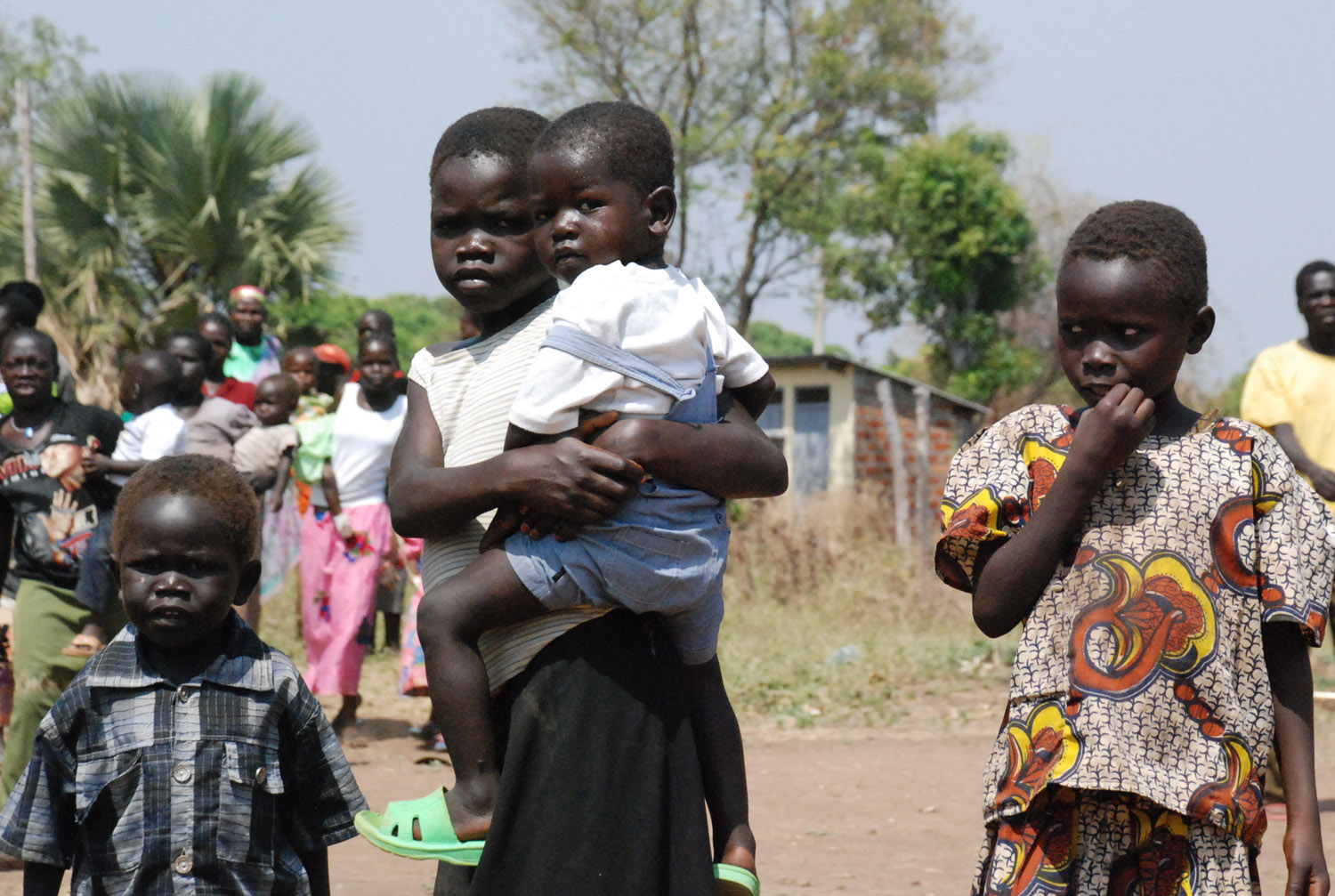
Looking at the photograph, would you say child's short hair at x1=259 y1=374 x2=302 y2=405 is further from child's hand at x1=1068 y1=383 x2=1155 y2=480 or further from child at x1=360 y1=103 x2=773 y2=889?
child's hand at x1=1068 y1=383 x2=1155 y2=480

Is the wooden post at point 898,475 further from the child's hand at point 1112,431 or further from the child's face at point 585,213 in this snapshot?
the child's face at point 585,213

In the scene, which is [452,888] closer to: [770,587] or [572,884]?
[572,884]

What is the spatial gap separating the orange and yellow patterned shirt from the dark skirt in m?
0.54

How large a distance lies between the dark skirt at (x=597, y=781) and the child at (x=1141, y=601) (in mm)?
539

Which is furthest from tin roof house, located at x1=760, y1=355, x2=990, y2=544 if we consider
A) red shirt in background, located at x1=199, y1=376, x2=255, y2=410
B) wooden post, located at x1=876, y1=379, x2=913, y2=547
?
red shirt in background, located at x1=199, y1=376, x2=255, y2=410

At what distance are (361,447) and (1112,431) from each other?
5348mm

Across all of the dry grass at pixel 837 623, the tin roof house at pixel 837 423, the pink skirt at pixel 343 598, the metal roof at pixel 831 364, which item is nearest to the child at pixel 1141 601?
the pink skirt at pixel 343 598

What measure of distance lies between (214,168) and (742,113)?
26.7 feet

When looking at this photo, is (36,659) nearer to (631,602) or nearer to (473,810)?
(473,810)

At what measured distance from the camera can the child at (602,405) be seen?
199 cm

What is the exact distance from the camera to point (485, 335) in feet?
7.59

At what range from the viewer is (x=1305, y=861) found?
7.27 ft

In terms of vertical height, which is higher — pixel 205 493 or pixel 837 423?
pixel 837 423

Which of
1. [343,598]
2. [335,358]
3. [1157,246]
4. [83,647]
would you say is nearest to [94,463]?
[83,647]
